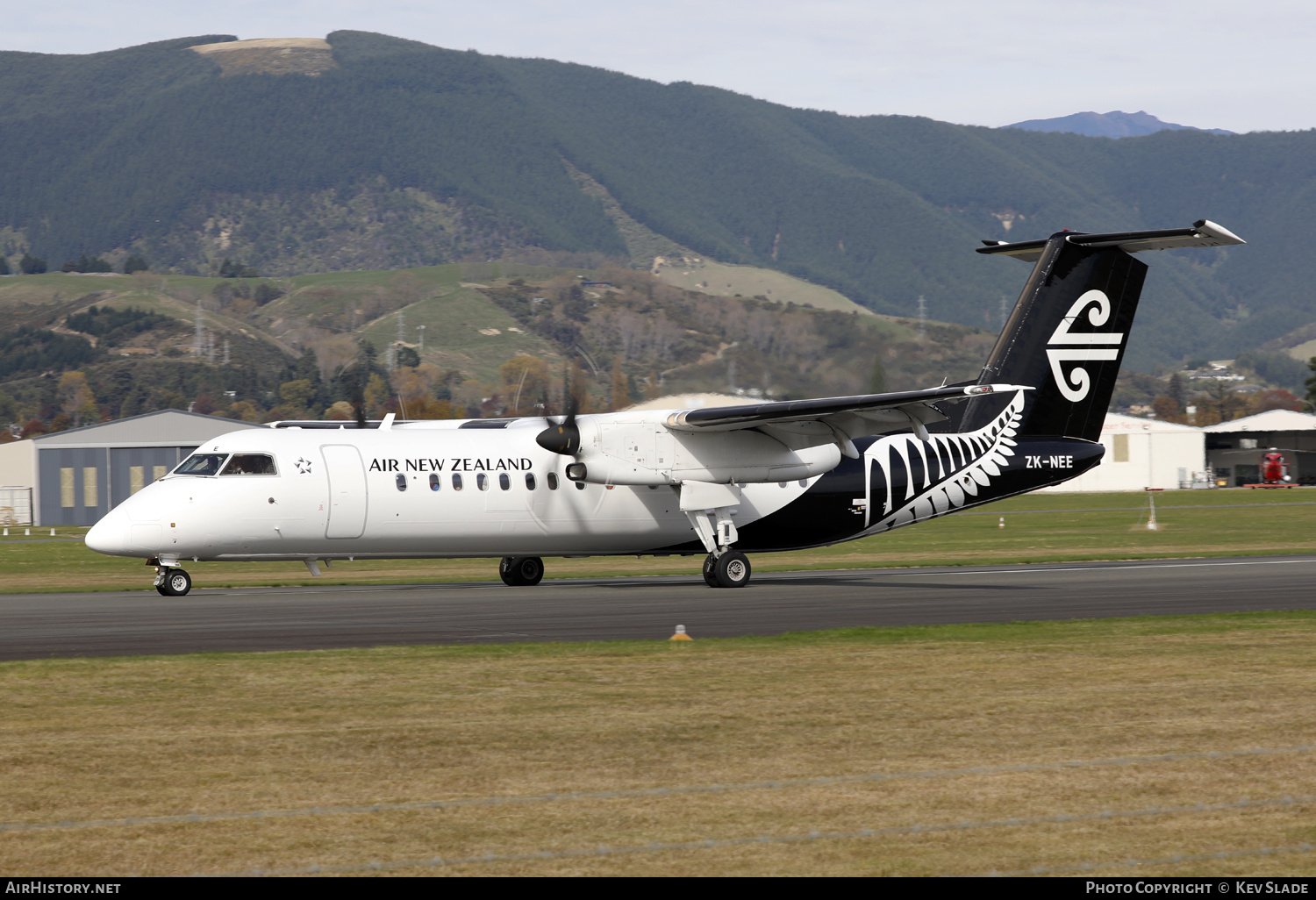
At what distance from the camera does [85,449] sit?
7769cm

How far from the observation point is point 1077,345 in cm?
2981

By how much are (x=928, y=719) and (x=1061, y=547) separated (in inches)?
1266

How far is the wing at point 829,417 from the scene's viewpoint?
25188 mm

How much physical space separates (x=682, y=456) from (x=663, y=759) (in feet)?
57.4

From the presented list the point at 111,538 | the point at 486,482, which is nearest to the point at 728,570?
the point at 486,482

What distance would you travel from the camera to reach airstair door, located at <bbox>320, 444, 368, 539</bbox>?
84.5 feet

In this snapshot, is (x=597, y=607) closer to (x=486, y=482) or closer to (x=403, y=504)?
(x=486, y=482)

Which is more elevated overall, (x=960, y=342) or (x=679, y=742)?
(x=960, y=342)

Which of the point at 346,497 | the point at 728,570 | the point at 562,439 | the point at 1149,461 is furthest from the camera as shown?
the point at 1149,461

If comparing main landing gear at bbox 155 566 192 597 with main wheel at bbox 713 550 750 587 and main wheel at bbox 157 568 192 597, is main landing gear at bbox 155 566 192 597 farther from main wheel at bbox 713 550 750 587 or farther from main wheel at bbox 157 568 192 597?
main wheel at bbox 713 550 750 587

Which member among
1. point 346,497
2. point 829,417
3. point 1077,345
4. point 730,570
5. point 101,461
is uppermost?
point 1077,345

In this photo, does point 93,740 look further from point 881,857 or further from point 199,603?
point 199,603

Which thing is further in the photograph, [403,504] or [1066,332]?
[1066,332]
